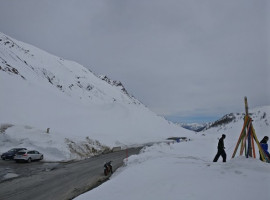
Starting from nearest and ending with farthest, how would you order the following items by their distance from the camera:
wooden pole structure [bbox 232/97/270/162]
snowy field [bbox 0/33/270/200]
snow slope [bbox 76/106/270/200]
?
snow slope [bbox 76/106/270/200], snowy field [bbox 0/33/270/200], wooden pole structure [bbox 232/97/270/162]

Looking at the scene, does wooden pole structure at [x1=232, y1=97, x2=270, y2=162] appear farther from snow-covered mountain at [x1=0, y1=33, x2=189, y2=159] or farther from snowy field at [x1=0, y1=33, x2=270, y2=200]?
snow-covered mountain at [x1=0, y1=33, x2=189, y2=159]

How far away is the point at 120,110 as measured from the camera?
71.6m

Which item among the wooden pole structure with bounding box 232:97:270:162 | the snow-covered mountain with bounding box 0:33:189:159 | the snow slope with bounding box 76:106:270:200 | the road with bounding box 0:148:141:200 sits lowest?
the road with bounding box 0:148:141:200

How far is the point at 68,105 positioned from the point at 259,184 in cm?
5756

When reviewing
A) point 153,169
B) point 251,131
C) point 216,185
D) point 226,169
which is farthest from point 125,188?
point 251,131

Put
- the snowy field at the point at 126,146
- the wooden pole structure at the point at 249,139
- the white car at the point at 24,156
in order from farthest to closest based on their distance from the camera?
the white car at the point at 24,156
the wooden pole structure at the point at 249,139
the snowy field at the point at 126,146

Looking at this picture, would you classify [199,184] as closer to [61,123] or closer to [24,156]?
[24,156]

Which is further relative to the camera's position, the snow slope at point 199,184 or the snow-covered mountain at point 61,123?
the snow-covered mountain at point 61,123

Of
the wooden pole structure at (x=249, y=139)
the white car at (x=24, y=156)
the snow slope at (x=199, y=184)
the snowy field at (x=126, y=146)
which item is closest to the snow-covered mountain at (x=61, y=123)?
the snowy field at (x=126, y=146)

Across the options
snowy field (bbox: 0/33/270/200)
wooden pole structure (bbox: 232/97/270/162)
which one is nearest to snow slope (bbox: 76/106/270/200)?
snowy field (bbox: 0/33/270/200)

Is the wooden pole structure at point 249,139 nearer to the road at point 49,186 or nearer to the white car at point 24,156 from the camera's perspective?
the road at point 49,186

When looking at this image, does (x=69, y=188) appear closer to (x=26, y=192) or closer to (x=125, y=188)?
(x=26, y=192)

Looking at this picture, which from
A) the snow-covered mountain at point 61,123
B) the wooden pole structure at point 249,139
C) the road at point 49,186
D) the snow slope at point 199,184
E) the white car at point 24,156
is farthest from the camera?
the snow-covered mountain at point 61,123

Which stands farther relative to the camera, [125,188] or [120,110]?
[120,110]
